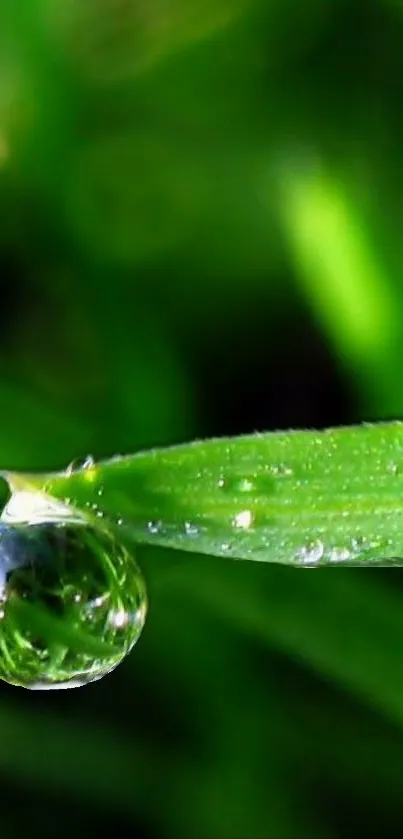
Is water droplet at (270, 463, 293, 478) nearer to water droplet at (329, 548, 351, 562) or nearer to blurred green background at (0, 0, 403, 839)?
water droplet at (329, 548, 351, 562)

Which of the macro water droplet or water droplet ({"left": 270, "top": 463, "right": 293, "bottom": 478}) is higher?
the macro water droplet

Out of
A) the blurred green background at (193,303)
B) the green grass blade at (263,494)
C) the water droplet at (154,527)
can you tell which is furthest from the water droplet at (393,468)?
the blurred green background at (193,303)

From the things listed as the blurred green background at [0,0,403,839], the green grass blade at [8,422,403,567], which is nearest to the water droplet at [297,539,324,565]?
the green grass blade at [8,422,403,567]

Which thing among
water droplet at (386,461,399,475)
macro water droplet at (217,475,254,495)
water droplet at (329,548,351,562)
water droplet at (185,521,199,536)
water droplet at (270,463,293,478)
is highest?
water droplet at (185,521,199,536)

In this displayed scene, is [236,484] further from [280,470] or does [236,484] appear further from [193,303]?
[193,303]

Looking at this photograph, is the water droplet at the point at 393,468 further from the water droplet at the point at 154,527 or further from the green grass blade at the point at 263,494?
the water droplet at the point at 154,527

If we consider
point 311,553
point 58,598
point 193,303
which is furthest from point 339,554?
point 193,303

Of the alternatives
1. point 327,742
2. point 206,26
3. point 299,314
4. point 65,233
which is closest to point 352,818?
point 327,742

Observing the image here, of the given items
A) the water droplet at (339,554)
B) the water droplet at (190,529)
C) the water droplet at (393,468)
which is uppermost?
the water droplet at (190,529)

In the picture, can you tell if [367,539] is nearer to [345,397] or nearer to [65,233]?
[345,397]
